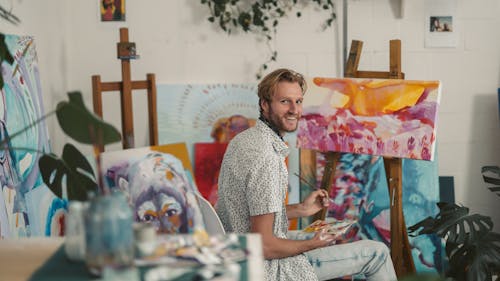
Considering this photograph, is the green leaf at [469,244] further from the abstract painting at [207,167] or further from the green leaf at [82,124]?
the green leaf at [82,124]

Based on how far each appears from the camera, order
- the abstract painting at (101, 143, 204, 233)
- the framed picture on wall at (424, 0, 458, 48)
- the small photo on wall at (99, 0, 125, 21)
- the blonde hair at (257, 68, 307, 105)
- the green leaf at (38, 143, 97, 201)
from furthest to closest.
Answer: the framed picture on wall at (424, 0, 458, 48)
the small photo on wall at (99, 0, 125, 21)
the abstract painting at (101, 143, 204, 233)
the blonde hair at (257, 68, 307, 105)
the green leaf at (38, 143, 97, 201)

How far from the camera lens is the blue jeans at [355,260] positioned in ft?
8.40

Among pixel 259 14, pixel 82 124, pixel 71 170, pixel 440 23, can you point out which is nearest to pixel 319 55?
pixel 259 14

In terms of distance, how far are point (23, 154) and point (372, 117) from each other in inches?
60.4

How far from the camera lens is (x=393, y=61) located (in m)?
3.04

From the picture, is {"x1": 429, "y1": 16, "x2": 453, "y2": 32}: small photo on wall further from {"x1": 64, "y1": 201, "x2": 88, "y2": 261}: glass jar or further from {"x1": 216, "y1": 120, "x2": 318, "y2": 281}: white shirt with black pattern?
{"x1": 64, "y1": 201, "x2": 88, "y2": 261}: glass jar

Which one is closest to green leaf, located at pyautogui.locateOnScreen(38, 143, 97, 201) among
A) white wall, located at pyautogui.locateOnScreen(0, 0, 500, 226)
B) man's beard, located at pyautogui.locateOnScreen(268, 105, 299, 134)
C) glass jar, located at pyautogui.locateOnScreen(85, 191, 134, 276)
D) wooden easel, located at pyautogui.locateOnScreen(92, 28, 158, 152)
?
glass jar, located at pyautogui.locateOnScreen(85, 191, 134, 276)

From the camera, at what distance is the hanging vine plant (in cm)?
347

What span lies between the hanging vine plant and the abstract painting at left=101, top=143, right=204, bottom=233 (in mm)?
901

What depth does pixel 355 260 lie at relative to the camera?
2582 mm

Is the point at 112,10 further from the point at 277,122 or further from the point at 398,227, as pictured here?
the point at 398,227

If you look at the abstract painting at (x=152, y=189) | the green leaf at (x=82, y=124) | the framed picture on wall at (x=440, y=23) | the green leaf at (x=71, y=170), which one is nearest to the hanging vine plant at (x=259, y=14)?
the framed picture on wall at (x=440, y=23)

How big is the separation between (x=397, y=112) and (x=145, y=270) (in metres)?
1.95

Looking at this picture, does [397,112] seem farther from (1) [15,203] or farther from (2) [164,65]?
(1) [15,203]
